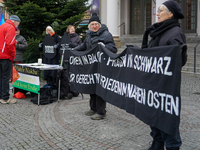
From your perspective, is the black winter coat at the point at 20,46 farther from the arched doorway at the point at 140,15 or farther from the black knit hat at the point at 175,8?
the arched doorway at the point at 140,15

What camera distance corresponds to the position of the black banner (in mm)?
2867

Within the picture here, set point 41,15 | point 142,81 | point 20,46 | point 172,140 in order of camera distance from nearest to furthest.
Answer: point 172,140, point 142,81, point 20,46, point 41,15

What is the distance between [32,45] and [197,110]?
729cm

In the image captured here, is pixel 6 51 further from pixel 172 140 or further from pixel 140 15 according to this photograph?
pixel 140 15

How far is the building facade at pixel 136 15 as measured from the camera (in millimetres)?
17359

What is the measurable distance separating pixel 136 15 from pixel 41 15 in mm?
11672

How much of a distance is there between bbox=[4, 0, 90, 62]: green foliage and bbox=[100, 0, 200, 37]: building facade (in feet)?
21.0

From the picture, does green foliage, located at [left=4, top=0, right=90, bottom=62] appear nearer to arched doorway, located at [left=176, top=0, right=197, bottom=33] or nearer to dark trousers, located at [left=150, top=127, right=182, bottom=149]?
dark trousers, located at [left=150, top=127, right=182, bottom=149]

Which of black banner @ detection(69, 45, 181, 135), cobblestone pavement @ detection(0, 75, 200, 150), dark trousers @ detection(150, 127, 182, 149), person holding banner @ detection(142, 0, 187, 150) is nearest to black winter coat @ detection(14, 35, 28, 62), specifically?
cobblestone pavement @ detection(0, 75, 200, 150)

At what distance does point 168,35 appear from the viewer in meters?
3.09

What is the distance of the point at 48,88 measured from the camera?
672 centimetres

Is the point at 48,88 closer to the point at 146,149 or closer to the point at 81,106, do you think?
the point at 81,106

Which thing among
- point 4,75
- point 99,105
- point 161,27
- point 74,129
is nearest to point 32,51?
point 4,75

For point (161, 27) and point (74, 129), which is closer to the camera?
point (161, 27)
